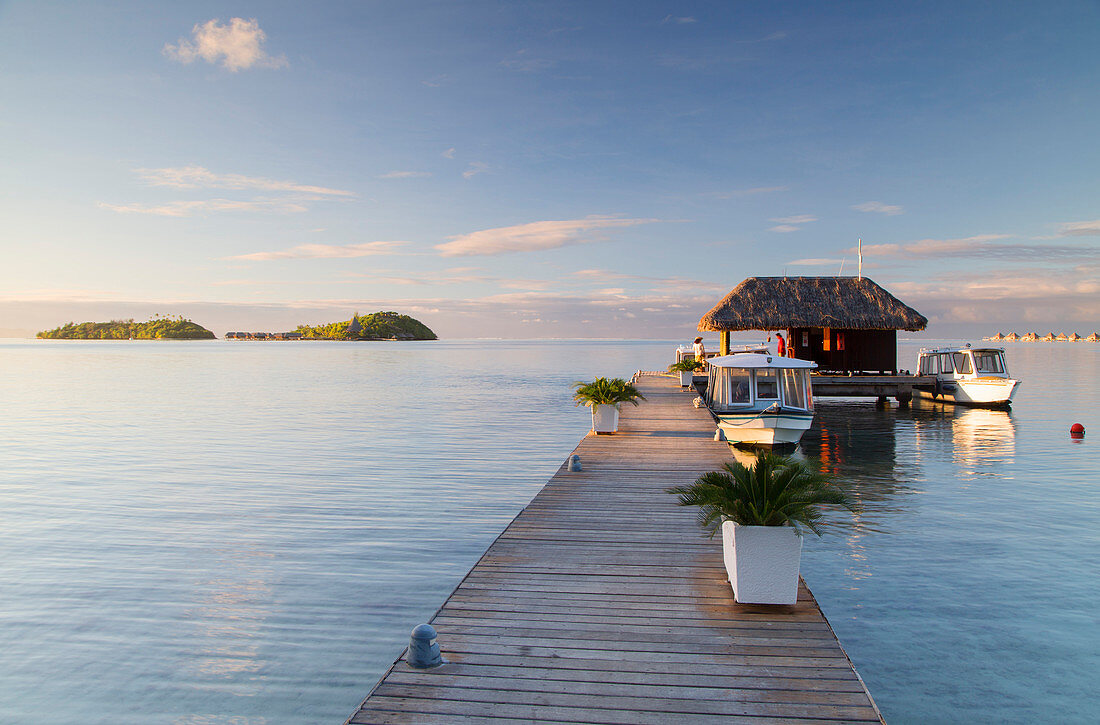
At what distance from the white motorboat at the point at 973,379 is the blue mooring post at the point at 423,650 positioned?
3378 cm

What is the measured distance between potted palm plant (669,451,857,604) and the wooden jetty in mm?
220

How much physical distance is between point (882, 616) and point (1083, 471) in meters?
14.0

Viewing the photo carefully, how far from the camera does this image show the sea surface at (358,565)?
6461 mm

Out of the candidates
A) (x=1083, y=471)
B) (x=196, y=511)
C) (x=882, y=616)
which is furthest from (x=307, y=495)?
(x=1083, y=471)

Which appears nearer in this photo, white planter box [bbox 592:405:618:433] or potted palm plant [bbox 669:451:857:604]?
potted palm plant [bbox 669:451:857:604]

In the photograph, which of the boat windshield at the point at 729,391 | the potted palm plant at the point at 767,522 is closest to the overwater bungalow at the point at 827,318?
the boat windshield at the point at 729,391

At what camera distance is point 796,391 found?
19.2 meters

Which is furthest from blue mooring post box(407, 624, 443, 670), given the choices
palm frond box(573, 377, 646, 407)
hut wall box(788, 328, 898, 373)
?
hut wall box(788, 328, 898, 373)

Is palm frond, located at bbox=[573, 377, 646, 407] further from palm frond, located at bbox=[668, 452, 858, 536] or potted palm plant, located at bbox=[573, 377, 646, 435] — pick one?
palm frond, located at bbox=[668, 452, 858, 536]

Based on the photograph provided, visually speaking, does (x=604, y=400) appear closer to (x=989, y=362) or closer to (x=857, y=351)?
(x=857, y=351)

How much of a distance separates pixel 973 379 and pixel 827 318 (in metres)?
9.25

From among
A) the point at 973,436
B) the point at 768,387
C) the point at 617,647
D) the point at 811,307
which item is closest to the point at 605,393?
the point at 768,387

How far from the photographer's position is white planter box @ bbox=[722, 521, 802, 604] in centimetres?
552

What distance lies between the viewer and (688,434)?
17.0 m
